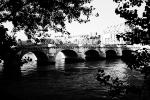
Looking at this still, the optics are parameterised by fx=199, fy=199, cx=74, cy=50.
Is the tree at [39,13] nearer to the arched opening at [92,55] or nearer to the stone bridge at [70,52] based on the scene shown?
the stone bridge at [70,52]

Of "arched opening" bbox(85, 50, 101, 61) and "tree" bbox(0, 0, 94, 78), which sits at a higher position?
"tree" bbox(0, 0, 94, 78)

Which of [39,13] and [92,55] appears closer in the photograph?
[39,13]

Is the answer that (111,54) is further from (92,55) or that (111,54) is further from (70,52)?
(70,52)

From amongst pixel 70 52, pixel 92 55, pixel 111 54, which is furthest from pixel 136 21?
pixel 111 54

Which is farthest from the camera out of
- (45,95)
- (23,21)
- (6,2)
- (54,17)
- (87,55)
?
(87,55)

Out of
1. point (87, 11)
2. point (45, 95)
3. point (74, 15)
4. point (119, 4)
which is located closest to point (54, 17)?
point (74, 15)

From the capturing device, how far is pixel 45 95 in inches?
789

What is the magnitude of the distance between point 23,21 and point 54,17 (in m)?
2.13

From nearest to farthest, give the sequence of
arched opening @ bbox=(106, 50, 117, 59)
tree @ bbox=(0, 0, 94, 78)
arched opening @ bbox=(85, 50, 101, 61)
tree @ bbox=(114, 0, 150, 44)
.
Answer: tree @ bbox=(114, 0, 150, 44)
tree @ bbox=(0, 0, 94, 78)
arched opening @ bbox=(85, 50, 101, 61)
arched opening @ bbox=(106, 50, 117, 59)

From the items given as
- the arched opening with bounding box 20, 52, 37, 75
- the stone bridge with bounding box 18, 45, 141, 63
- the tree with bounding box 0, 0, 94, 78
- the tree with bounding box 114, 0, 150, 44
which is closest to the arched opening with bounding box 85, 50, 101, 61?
the stone bridge with bounding box 18, 45, 141, 63

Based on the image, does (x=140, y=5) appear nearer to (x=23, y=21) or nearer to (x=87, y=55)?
(x=23, y=21)

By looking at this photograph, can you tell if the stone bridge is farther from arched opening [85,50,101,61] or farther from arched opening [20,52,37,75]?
arched opening [20,52,37,75]

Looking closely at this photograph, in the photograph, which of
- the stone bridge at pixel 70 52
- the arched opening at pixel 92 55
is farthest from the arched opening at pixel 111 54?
the arched opening at pixel 92 55

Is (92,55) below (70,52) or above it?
below
